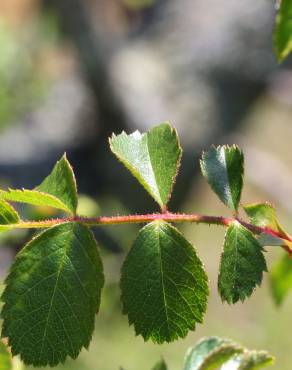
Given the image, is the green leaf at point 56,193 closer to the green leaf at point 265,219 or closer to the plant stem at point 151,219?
the plant stem at point 151,219

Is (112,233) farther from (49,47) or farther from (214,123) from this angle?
(49,47)

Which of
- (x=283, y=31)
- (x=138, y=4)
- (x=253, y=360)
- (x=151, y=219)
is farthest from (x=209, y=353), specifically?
(x=138, y=4)

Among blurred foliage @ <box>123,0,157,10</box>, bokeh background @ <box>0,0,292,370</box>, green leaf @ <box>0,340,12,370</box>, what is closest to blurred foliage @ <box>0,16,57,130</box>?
bokeh background @ <box>0,0,292,370</box>

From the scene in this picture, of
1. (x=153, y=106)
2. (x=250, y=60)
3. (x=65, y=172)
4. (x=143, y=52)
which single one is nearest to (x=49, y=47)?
(x=143, y=52)

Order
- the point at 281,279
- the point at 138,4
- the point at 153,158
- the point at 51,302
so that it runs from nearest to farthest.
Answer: the point at 51,302, the point at 153,158, the point at 281,279, the point at 138,4

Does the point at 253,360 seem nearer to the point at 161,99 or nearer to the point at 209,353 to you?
the point at 209,353

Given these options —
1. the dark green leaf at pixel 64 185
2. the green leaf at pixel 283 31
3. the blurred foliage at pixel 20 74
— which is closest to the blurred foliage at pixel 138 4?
the blurred foliage at pixel 20 74

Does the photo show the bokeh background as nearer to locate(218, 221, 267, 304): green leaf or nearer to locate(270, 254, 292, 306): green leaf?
locate(270, 254, 292, 306): green leaf
